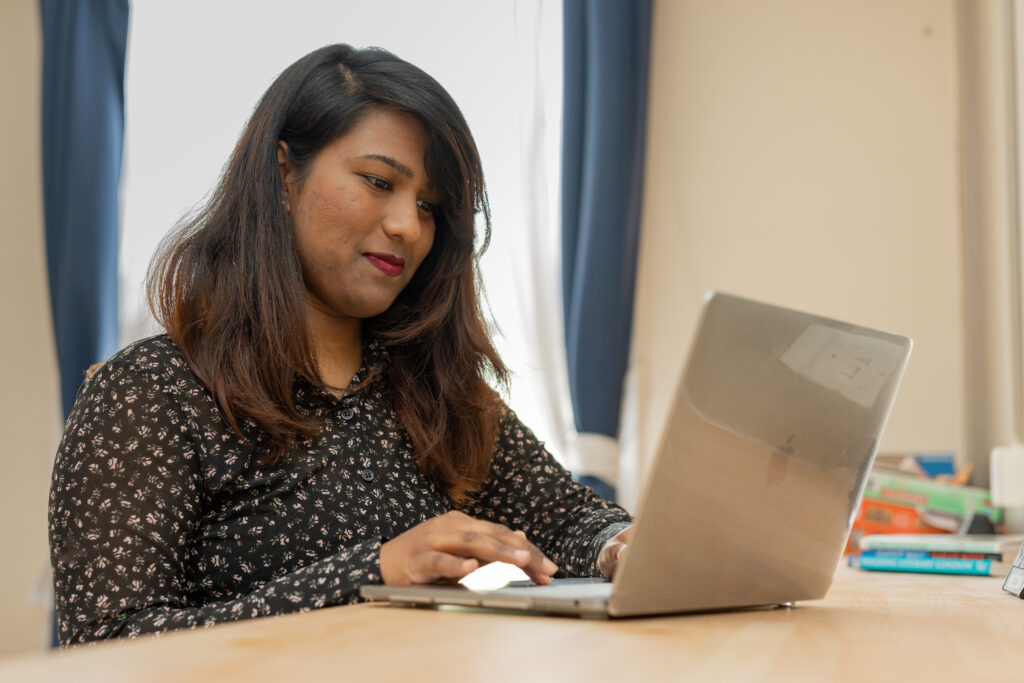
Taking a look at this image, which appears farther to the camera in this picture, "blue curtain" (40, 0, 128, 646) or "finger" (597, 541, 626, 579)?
"blue curtain" (40, 0, 128, 646)

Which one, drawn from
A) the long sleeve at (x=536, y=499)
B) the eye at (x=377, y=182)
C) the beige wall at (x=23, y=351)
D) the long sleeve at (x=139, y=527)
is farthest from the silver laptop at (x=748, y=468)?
the beige wall at (x=23, y=351)

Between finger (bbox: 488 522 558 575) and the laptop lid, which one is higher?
the laptop lid

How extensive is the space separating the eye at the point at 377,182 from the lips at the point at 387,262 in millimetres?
98

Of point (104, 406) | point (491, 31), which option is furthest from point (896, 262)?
point (104, 406)

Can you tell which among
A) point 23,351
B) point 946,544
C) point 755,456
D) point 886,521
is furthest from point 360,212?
point 23,351

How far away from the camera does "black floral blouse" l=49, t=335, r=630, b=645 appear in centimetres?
100

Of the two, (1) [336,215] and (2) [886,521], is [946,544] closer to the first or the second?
(2) [886,521]

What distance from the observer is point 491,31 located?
2.89 meters

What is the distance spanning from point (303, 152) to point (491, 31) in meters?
1.59

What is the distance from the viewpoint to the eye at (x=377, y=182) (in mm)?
1431

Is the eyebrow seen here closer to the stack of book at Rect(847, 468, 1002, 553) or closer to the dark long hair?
the dark long hair

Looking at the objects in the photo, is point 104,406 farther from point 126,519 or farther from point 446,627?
point 446,627

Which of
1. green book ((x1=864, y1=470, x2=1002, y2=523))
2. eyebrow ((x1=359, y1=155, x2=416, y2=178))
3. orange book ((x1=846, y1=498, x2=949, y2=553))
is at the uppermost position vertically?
eyebrow ((x1=359, y1=155, x2=416, y2=178))

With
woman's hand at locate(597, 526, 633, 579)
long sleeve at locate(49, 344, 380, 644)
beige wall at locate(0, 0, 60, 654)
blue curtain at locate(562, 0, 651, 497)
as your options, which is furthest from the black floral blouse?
beige wall at locate(0, 0, 60, 654)
